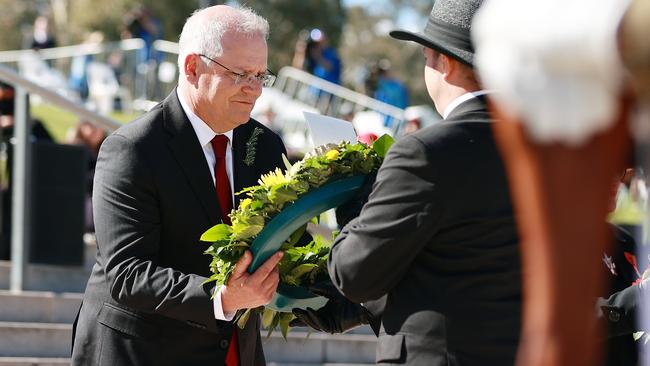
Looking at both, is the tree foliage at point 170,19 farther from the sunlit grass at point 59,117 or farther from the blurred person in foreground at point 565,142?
the blurred person in foreground at point 565,142

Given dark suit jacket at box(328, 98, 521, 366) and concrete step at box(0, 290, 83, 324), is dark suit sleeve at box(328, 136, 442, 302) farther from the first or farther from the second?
concrete step at box(0, 290, 83, 324)

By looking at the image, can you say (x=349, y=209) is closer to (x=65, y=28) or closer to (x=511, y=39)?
(x=511, y=39)

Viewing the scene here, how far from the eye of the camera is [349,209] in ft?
11.6

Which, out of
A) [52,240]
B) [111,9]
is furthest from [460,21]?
[111,9]

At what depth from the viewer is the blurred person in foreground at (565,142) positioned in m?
1.36

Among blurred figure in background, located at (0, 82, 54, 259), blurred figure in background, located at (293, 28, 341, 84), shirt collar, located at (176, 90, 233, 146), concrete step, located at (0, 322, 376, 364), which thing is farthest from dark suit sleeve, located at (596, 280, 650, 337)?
blurred figure in background, located at (293, 28, 341, 84)

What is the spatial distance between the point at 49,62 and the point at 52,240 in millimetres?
15139

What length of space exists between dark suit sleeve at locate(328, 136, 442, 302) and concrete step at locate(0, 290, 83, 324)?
17.1ft

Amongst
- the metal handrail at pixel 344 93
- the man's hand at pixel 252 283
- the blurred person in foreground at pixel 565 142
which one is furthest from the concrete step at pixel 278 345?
the metal handrail at pixel 344 93

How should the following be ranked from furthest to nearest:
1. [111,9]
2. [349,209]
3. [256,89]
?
[111,9] → [256,89] → [349,209]

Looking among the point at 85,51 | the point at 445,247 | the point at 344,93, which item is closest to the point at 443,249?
the point at 445,247

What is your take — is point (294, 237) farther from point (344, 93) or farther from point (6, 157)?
point (344, 93)

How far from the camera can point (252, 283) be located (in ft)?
11.4

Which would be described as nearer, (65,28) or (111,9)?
(111,9)
